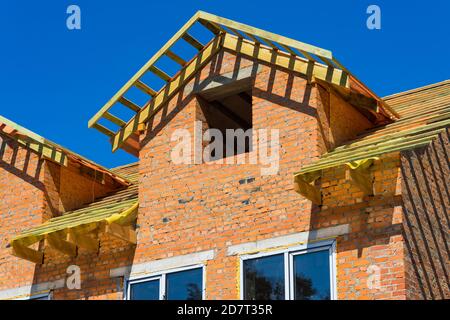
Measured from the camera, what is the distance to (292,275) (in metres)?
19.1

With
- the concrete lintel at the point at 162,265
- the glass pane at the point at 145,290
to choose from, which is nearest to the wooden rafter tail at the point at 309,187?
the concrete lintel at the point at 162,265

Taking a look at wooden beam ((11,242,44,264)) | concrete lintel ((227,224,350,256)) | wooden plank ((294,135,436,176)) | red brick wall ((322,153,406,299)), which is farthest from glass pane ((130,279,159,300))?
wooden plank ((294,135,436,176))

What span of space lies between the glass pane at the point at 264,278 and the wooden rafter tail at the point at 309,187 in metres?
1.15

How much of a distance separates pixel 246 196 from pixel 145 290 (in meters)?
2.66

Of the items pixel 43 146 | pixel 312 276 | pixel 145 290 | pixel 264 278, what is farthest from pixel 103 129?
pixel 312 276

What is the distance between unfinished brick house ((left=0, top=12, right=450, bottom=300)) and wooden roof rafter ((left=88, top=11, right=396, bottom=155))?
0.10 ft

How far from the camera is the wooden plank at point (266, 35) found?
19845 millimetres

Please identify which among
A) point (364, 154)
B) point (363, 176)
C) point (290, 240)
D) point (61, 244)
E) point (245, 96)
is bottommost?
point (290, 240)

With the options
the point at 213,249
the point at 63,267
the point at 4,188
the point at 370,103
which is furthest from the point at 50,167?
the point at 370,103

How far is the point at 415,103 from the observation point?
23.1 m

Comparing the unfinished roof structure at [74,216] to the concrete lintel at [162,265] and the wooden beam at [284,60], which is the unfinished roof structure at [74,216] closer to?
the concrete lintel at [162,265]

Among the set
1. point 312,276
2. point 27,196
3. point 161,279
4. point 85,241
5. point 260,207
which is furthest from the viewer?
point 27,196

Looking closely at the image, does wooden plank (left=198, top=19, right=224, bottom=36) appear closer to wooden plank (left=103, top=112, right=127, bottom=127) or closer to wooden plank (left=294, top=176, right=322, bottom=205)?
wooden plank (left=103, top=112, right=127, bottom=127)

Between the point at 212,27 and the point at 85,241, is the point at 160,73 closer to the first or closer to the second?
the point at 212,27
